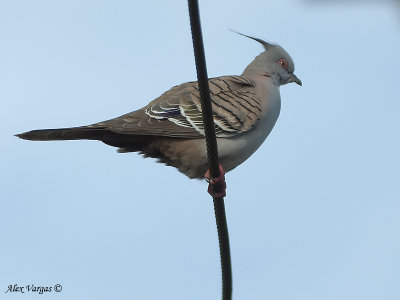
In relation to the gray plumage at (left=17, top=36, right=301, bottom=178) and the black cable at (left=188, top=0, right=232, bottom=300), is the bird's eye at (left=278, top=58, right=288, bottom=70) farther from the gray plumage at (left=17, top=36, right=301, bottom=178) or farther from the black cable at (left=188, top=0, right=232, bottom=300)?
the black cable at (left=188, top=0, right=232, bottom=300)

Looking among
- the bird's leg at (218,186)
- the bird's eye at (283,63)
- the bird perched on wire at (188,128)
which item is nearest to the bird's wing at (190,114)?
the bird perched on wire at (188,128)

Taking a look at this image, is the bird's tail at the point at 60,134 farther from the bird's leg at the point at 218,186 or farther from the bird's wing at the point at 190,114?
the bird's leg at the point at 218,186

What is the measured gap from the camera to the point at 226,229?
383 centimetres

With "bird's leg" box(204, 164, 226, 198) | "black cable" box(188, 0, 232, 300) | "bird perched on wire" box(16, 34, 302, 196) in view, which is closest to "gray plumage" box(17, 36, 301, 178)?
"bird perched on wire" box(16, 34, 302, 196)

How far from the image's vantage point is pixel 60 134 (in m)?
5.29

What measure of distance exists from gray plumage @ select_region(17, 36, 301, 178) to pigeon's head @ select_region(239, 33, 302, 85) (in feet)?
2.75

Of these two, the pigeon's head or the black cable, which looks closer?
the black cable

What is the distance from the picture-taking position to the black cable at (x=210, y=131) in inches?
129

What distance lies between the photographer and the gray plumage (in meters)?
5.48

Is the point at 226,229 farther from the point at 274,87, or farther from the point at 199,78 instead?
the point at 274,87

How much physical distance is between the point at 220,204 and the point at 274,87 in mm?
2825

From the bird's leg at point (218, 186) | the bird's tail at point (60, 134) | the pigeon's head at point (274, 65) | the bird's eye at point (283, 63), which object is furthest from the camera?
the bird's eye at point (283, 63)

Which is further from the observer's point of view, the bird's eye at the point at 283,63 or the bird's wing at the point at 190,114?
the bird's eye at the point at 283,63

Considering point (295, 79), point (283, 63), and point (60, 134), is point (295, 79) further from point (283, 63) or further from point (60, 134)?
point (60, 134)
